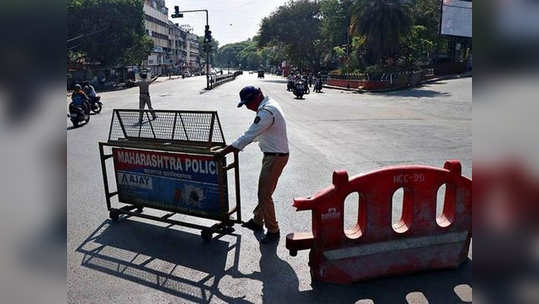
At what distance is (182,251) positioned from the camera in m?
4.46

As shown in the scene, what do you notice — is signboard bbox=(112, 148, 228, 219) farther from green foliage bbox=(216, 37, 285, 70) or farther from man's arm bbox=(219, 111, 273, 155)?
green foliage bbox=(216, 37, 285, 70)

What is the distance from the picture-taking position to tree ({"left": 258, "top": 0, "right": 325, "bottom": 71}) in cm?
5709

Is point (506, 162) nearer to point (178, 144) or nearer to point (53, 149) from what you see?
point (53, 149)

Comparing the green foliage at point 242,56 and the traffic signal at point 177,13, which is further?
the green foliage at point 242,56

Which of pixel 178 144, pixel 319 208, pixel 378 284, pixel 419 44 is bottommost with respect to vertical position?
pixel 378 284

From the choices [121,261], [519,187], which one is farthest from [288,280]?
[519,187]

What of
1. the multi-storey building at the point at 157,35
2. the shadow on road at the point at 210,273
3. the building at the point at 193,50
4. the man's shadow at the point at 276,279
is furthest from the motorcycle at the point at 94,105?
the building at the point at 193,50

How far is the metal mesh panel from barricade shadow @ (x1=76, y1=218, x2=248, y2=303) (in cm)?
120

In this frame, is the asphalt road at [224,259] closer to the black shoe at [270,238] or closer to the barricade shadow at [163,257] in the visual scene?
the barricade shadow at [163,257]

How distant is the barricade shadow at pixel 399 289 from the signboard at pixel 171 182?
63.3 inches

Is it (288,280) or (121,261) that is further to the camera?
(121,261)

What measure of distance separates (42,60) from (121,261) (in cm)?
375

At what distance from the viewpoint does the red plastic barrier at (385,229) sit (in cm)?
371

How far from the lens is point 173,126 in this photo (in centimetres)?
531
